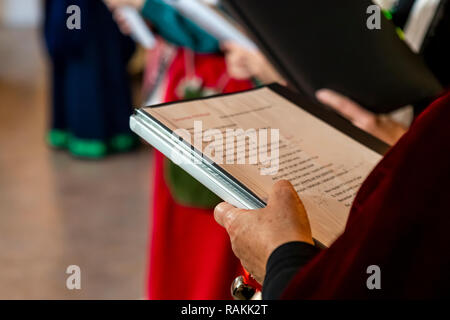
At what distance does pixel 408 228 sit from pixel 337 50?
26.4 inches

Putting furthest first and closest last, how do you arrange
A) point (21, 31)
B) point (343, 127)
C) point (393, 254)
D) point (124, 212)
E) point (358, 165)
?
point (21, 31) < point (124, 212) < point (343, 127) < point (358, 165) < point (393, 254)

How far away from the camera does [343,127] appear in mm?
1024

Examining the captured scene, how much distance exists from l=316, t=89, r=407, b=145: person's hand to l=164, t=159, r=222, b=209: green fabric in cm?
54

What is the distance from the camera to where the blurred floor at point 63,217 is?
2.47 m

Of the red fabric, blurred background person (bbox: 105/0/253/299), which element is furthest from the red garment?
the red fabric

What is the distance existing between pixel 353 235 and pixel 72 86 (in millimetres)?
2976

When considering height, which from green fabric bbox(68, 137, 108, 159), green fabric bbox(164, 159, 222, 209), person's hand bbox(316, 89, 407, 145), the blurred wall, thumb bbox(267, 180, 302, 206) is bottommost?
green fabric bbox(68, 137, 108, 159)

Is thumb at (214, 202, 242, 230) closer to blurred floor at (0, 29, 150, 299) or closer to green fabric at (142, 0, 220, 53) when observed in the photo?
green fabric at (142, 0, 220, 53)

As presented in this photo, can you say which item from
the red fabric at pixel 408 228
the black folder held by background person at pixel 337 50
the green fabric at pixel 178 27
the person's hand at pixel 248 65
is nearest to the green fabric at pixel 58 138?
the green fabric at pixel 178 27

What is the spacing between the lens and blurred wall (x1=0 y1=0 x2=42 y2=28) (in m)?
6.46

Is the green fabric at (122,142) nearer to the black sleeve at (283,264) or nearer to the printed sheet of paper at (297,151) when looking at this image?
the printed sheet of paper at (297,151)

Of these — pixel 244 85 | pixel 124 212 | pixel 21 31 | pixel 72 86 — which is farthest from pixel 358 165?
pixel 21 31

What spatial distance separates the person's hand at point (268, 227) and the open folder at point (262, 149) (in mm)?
23

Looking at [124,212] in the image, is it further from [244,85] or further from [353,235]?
[353,235]
